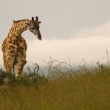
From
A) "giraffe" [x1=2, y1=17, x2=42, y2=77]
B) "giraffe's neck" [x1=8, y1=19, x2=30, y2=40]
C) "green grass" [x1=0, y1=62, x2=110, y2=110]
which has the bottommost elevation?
"green grass" [x1=0, y1=62, x2=110, y2=110]

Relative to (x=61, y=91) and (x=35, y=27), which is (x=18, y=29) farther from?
(x=61, y=91)

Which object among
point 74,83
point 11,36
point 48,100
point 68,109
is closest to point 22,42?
point 11,36

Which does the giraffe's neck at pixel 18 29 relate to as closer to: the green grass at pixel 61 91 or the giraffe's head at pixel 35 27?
the giraffe's head at pixel 35 27

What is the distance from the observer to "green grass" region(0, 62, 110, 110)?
8.49m

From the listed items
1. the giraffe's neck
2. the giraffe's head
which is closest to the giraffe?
the giraffe's neck

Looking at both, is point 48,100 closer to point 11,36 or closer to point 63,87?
point 63,87

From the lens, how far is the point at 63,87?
34.2ft

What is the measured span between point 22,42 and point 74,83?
393cm

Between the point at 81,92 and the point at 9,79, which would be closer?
the point at 81,92

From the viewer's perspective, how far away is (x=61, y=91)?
10094 mm

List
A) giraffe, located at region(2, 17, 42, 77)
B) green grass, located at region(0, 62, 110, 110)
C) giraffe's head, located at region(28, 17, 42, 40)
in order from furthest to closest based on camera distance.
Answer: giraffe, located at region(2, 17, 42, 77) < giraffe's head, located at region(28, 17, 42, 40) < green grass, located at region(0, 62, 110, 110)

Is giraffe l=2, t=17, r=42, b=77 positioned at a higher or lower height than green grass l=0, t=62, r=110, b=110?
higher

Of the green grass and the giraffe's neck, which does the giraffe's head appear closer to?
the giraffe's neck

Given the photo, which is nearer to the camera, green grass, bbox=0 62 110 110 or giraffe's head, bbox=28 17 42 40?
green grass, bbox=0 62 110 110
